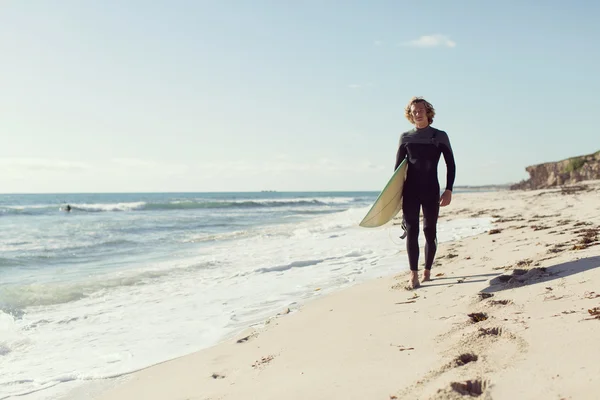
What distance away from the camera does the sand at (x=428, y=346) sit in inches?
72.2

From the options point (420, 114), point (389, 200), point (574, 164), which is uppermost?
point (574, 164)

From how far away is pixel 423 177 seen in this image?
165 inches

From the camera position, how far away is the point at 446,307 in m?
3.10

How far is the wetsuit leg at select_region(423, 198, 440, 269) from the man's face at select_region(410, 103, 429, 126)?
0.72 meters

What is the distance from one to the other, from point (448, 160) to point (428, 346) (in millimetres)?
2295

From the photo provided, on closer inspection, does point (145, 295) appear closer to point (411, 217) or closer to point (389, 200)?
point (389, 200)

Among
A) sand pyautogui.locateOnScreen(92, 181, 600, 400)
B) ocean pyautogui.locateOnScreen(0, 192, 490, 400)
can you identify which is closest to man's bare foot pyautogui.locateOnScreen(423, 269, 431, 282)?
sand pyautogui.locateOnScreen(92, 181, 600, 400)

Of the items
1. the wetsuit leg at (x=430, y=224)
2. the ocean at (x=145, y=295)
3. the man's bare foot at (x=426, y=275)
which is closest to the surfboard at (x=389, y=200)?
the wetsuit leg at (x=430, y=224)

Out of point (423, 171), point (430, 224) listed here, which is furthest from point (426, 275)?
point (423, 171)

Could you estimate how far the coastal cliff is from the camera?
28.0 m

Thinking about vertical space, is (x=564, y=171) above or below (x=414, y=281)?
above

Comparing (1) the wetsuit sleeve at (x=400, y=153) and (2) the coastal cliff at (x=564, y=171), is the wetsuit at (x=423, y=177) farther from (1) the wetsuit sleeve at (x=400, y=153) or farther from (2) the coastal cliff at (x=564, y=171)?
(2) the coastal cliff at (x=564, y=171)

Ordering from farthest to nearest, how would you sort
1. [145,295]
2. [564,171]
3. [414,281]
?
[564,171] < [145,295] < [414,281]

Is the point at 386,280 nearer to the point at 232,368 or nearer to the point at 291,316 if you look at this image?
the point at 291,316
